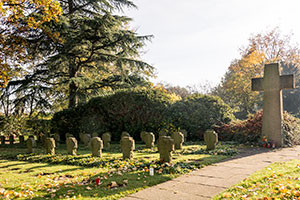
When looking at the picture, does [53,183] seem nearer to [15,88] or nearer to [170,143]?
[170,143]

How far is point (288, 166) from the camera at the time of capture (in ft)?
19.7

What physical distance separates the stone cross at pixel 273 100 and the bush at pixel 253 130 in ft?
1.60

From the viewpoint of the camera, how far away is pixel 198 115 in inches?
516

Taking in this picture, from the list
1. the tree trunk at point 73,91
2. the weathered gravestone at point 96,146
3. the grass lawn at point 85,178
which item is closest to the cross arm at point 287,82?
the grass lawn at point 85,178

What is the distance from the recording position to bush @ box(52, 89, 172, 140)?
1340cm

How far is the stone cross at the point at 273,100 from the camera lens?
32.6 feet

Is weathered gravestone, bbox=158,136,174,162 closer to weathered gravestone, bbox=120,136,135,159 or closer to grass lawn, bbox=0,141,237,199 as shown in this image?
grass lawn, bbox=0,141,237,199

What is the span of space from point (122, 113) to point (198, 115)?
425cm

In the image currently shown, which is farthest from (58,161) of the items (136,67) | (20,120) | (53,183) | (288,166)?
(20,120)

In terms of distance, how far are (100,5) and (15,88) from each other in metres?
8.63

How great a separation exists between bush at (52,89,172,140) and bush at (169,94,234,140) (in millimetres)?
666

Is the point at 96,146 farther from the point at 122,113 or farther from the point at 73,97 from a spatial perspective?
the point at 73,97

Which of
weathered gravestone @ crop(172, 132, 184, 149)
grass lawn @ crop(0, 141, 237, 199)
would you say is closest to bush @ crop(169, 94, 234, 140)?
weathered gravestone @ crop(172, 132, 184, 149)

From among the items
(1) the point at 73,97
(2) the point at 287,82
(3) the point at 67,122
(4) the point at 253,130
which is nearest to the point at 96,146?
(4) the point at 253,130
